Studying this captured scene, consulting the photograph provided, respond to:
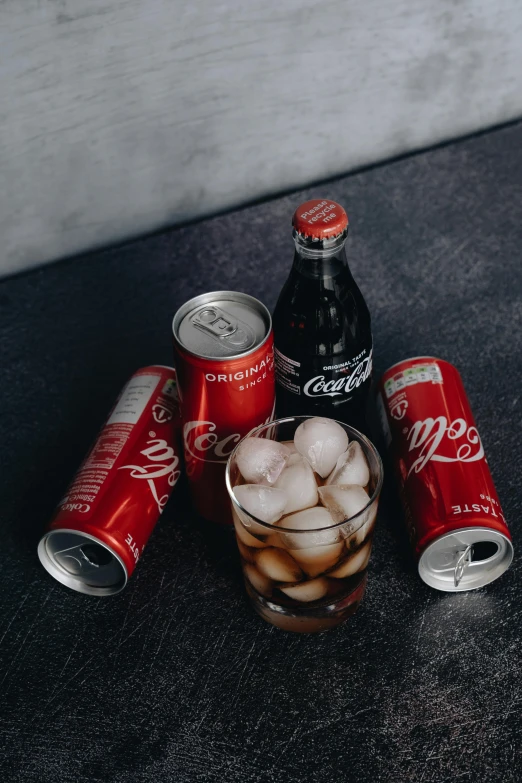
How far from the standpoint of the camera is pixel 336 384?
0.93m

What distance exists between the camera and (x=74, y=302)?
137 cm

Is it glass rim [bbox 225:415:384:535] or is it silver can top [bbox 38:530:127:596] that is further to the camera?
silver can top [bbox 38:530:127:596]

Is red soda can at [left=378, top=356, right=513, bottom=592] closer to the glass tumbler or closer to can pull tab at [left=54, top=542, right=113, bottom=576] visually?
the glass tumbler

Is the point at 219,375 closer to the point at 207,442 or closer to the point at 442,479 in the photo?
the point at 207,442

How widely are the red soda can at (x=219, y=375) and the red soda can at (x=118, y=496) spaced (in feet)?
0.17

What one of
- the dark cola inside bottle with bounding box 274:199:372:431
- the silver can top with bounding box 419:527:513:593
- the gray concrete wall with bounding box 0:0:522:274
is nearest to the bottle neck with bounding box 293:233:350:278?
the dark cola inside bottle with bounding box 274:199:372:431

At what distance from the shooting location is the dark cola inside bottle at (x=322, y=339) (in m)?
0.92

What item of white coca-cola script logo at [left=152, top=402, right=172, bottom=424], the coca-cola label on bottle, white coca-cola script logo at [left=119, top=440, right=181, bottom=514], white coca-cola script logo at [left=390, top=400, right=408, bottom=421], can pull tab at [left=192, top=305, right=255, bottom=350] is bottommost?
white coca-cola script logo at [left=390, top=400, right=408, bottom=421]

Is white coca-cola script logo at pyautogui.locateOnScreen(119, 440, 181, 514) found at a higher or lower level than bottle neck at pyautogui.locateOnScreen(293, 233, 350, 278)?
lower

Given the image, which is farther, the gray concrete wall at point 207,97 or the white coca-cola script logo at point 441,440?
the gray concrete wall at point 207,97

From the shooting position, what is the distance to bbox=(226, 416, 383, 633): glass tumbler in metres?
0.76

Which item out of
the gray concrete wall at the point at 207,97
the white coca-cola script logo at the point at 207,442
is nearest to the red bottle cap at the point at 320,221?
the white coca-cola script logo at the point at 207,442

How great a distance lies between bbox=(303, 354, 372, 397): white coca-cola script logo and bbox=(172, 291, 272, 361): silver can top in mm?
107

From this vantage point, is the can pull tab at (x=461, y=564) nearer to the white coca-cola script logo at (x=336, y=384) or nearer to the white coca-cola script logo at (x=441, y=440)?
the white coca-cola script logo at (x=441, y=440)
